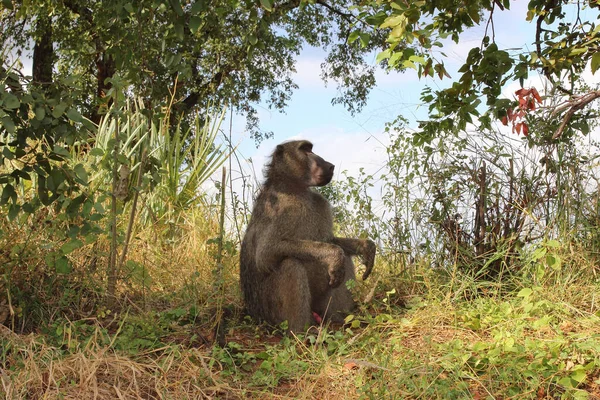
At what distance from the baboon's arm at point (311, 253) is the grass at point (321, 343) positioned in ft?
1.36

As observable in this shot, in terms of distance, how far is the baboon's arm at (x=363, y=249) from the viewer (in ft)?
17.8

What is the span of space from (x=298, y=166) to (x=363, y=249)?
832 millimetres

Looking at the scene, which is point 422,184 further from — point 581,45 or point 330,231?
point 581,45

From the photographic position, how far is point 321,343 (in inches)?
177

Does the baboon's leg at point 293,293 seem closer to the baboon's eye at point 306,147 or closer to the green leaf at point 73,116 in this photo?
the baboon's eye at point 306,147

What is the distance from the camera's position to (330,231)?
5492 millimetres

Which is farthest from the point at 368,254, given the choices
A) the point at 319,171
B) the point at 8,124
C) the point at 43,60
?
the point at 43,60

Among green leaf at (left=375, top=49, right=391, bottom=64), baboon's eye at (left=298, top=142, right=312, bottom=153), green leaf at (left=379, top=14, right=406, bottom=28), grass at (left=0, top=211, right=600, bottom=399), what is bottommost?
grass at (left=0, top=211, right=600, bottom=399)

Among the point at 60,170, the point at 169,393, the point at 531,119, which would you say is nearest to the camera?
the point at 169,393

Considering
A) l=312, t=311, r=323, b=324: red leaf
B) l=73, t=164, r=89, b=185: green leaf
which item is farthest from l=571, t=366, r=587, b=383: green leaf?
l=73, t=164, r=89, b=185: green leaf

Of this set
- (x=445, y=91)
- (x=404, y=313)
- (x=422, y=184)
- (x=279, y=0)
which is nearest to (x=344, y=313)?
(x=404, y=313)

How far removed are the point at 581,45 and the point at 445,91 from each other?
41.5 inches

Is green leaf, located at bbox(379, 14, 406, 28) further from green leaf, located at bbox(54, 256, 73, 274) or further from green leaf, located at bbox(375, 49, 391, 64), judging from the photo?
green leaf, located at bbox(54, 256, 73, 274)

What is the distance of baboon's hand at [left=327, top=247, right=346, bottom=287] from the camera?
498 centimetres
